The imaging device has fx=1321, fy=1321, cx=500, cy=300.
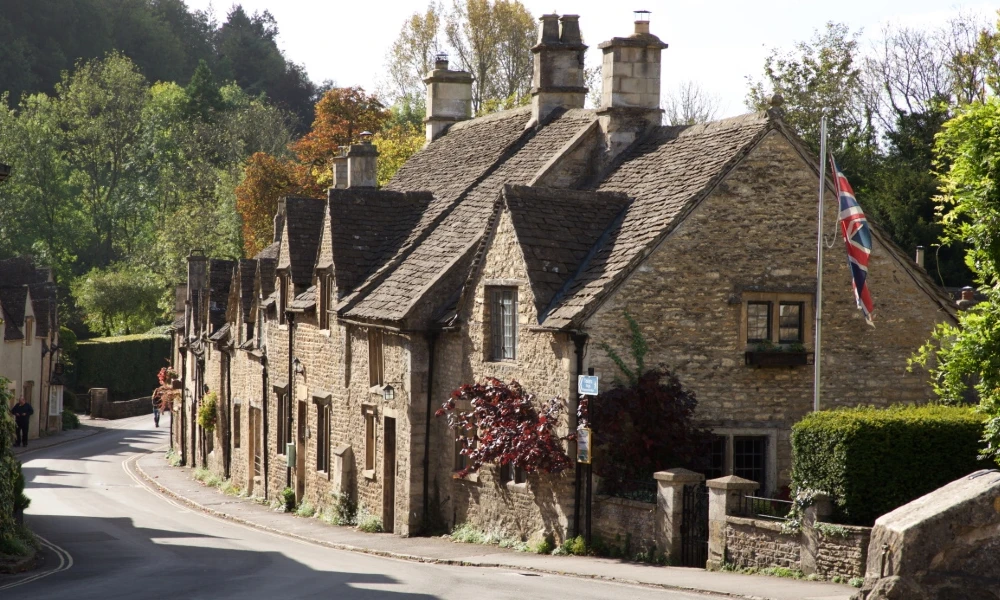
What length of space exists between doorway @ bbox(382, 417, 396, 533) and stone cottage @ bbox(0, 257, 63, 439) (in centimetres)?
3148

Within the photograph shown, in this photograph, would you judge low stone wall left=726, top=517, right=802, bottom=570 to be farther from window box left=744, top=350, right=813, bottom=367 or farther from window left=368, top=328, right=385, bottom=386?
window left=368, top=328, right=385, bottom=386

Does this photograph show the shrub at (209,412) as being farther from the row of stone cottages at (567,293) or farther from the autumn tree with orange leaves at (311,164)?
the autumn tree with orange leaves at (311,164)

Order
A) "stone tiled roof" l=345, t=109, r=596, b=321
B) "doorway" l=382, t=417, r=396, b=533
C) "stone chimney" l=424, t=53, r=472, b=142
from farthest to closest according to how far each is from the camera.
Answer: "stone chimney" l=424, t=53, r=472, b=142 < "doorway" l=382, t=417, r=396, b=533 < "stone tiled roof" l=345, t=109, r=596, b=321

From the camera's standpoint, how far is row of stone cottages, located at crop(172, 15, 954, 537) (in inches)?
843

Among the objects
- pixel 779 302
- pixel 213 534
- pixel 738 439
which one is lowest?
pixel 213 534

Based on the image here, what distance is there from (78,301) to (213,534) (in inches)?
2109

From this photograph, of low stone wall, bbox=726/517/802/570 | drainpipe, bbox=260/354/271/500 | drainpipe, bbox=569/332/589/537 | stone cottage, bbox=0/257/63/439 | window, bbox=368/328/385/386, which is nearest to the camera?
low stone wall, bbox=726/517/802/570

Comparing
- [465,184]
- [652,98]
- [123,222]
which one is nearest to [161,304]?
[123,222]

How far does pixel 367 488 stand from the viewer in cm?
2745

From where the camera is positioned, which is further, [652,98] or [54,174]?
[54,174]

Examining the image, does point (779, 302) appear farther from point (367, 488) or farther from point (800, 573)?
point (367, 488)

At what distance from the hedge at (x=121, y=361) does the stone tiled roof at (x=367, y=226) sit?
1766 inches

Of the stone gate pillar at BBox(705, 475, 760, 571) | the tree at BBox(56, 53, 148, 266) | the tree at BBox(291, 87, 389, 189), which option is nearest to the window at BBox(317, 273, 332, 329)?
the stone gate pillar at BBox(705, 475, 760, 571)

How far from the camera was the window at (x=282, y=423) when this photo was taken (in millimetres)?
33875
